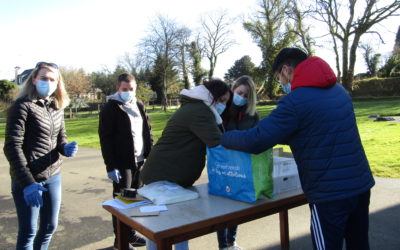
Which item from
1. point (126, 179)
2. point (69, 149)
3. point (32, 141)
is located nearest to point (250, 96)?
point (126, 179)

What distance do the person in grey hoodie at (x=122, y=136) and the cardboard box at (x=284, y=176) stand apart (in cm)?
164

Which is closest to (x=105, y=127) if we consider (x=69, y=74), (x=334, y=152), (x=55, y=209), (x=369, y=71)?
(x=55, y=209)

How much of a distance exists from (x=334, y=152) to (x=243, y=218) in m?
0.72

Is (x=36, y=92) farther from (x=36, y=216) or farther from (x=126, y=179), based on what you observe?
(x=126, y=179)

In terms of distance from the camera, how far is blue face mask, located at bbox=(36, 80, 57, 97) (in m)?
2.65

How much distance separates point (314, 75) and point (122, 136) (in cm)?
219

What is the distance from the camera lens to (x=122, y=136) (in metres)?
3.46

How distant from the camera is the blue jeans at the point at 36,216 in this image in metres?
2.47

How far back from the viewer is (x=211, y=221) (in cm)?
198

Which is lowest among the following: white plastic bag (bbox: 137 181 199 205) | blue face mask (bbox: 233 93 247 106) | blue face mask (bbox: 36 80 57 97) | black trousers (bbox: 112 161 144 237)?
black trousers (bbox: 112 161 144 237)

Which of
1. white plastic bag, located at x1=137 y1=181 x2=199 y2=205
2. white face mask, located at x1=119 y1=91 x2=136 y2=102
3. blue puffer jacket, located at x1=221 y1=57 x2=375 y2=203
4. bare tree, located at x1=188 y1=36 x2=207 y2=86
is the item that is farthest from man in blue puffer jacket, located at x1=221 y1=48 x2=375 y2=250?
bare tree, located at x1=188 y1=36 x2=207 y2=86

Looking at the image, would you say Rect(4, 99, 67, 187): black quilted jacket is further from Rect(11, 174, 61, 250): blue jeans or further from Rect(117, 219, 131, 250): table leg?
Rect(117, 219, 131, 250): table leg

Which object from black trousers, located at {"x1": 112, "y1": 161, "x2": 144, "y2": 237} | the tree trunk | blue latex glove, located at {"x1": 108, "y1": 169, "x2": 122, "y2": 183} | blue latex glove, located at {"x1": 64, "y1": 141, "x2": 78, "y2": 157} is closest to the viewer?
blue latex glove, located at {"x1": 64, "y1": 141, "x2": 78, "y2": 157}

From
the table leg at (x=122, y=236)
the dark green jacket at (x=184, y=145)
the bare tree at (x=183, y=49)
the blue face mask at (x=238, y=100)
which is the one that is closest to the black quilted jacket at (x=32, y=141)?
the table leg at (x=122, y=236)
